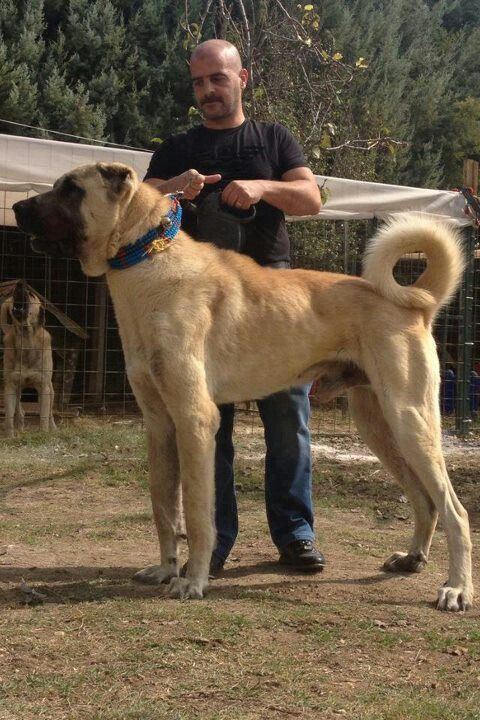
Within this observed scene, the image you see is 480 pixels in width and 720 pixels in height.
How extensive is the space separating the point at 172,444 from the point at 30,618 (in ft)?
3.34

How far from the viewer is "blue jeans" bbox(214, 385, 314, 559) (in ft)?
13.8

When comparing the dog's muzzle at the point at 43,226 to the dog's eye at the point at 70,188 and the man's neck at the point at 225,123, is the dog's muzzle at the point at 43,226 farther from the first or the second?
the man's neck at the point at 225,123

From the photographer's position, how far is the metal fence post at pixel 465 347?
29.6 ft

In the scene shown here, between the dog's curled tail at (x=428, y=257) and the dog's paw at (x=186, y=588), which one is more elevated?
the dog's curled tail at (x=428, y=257)

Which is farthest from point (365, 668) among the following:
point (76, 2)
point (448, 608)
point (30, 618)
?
point (76, 2)

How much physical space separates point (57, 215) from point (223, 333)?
2.81 ft

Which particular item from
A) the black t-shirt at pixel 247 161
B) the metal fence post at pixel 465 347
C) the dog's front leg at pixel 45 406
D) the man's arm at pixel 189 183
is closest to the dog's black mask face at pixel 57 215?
the man's arm at pixel 189 183

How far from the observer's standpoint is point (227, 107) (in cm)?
418

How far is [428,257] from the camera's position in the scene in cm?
396

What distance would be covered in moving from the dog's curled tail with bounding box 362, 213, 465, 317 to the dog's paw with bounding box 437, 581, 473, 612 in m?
1.21

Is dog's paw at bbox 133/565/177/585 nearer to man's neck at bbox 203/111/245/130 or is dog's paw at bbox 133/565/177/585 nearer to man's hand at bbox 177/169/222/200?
man's hand at bbox 177/169/222/200

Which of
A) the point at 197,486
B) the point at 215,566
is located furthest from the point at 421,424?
the point at 215,566

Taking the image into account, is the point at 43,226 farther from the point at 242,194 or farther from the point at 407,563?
the point at 407,563

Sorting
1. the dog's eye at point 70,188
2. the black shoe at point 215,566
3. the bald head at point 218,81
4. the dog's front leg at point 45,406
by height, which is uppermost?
the bald head at point 218,81
